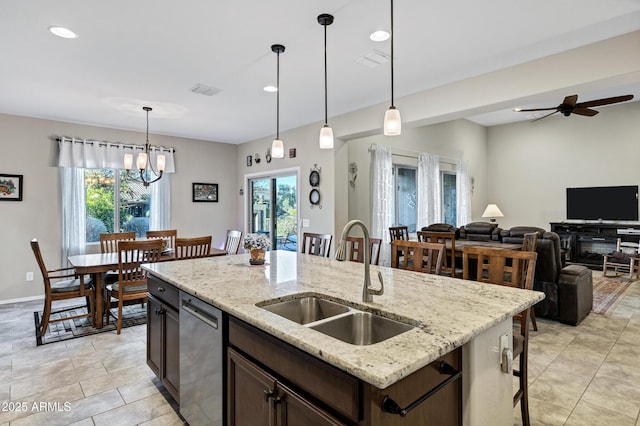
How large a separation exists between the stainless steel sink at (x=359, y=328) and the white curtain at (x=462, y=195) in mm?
6919

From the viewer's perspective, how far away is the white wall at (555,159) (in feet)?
22.9

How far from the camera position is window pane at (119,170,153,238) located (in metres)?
5.91

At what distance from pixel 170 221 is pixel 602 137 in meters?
8.90

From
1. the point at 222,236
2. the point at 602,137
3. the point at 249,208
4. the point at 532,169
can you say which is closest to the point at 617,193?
the point at 602,137

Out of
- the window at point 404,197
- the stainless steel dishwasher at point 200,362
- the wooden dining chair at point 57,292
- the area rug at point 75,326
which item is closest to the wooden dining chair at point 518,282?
the stainless steel dishwasher at point 200,362

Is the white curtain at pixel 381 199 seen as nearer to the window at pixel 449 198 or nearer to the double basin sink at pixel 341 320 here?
the window at pixel 449 198

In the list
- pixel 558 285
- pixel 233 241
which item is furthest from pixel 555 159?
pixel 233 241

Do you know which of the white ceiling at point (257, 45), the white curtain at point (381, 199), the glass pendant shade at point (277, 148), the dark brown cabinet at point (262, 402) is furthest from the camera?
the white curtain at point (381, 199)

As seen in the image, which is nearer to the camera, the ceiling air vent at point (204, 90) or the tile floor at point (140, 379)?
the tile floor at point (140, 379)

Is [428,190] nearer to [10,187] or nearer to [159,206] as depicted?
[159,206]

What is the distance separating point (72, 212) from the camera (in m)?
5.31

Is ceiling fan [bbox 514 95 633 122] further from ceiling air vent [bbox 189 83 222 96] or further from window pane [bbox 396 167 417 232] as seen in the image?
ceiling air vent [bbox 189 83 222 96]

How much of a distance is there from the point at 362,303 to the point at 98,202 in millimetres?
5598

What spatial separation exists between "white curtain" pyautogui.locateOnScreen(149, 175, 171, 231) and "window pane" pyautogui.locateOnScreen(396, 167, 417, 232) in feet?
14.1
